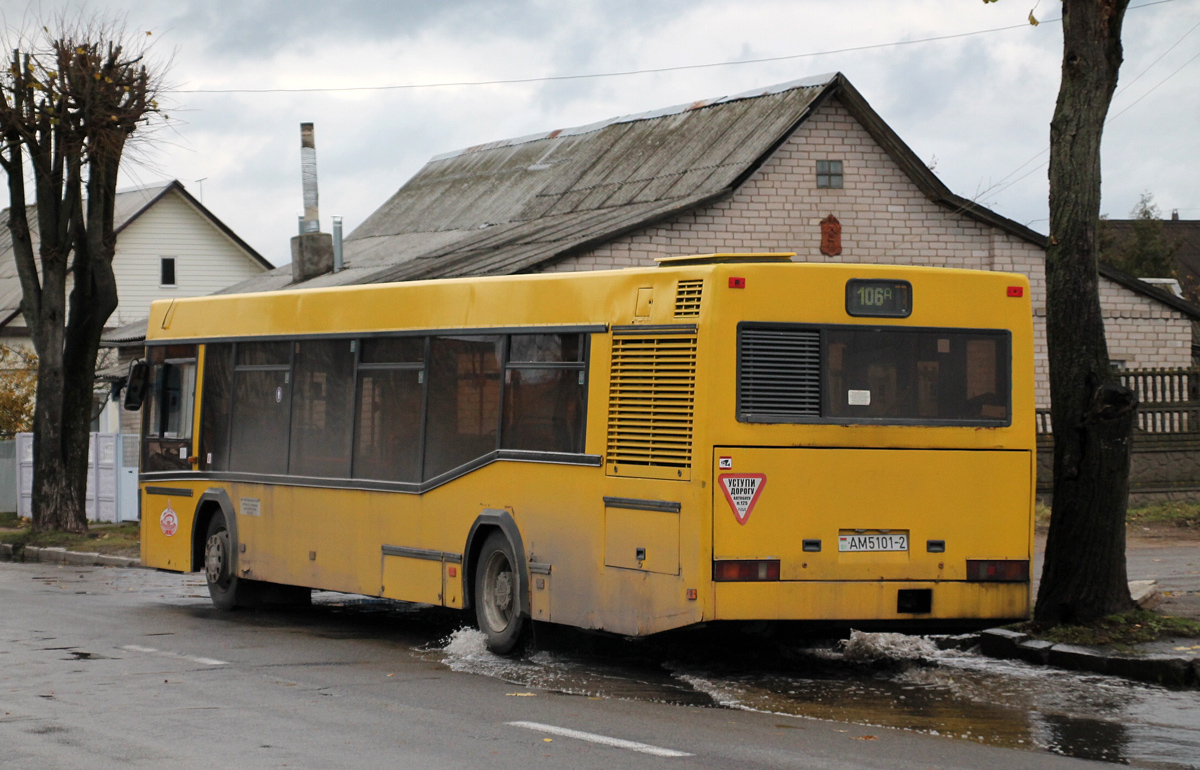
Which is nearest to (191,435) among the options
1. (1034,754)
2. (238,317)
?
(238,317)

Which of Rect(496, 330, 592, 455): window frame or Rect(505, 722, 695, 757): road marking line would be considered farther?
Rect(496, 330, 592, 455): window frame

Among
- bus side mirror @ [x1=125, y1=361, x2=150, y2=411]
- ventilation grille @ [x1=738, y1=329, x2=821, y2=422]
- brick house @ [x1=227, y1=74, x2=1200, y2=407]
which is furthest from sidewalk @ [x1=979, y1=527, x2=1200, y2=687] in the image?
brick house @ [x1=227, y1=74, x2=1200, y2=407]

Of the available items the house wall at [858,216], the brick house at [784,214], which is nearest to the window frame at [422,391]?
the brick house at [784,214]

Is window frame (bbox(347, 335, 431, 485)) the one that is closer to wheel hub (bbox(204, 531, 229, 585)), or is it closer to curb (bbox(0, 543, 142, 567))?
wheel hub (bbox(204, 531, 229, 585))

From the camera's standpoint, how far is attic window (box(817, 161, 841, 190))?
90.7ft

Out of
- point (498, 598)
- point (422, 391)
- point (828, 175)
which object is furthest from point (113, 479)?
point (498, 598)

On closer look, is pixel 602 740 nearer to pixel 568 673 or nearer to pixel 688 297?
pixel 568 673

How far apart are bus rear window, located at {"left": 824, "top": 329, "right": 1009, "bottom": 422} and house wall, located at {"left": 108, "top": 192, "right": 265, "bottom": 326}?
48.2m

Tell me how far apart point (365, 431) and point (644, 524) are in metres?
3.87

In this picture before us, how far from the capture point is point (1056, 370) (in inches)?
469

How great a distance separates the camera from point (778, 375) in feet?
33.7

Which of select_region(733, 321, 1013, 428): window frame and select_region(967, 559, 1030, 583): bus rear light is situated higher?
select_region(733, 321, 1013, 428): window frame

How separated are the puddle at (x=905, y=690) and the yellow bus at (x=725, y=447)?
16.2 inches

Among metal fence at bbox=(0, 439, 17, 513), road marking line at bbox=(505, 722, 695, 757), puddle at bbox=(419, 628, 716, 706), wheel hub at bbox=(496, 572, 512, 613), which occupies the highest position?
metal fence at bbox=(0, 439, 17, 513)
